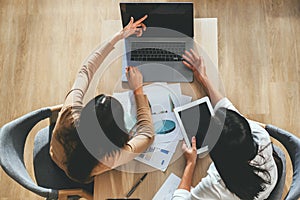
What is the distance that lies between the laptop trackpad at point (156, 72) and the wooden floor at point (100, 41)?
2.67 ft

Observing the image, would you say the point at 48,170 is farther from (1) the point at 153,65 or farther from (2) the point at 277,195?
(2) the point at 277,195

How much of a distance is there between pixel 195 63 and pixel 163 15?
0.79 feet

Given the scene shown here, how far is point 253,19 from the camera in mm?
2701

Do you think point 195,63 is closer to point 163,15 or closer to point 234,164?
point 163,15

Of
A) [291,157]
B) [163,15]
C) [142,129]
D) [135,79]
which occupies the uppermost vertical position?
[163,15]

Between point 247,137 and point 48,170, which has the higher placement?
point 247,137

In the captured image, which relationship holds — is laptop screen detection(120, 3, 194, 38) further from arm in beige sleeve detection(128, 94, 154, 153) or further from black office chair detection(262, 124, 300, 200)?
black office chair detection(262, 124, 300, 200)

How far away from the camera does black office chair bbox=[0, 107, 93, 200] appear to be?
1.65 metres

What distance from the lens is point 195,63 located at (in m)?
1.82

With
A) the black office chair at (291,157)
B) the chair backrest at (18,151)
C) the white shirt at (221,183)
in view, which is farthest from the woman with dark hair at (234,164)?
the chair backrest at (18,151)

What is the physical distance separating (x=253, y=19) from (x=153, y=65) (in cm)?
113

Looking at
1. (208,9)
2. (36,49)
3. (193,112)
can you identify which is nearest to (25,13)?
(36,49)

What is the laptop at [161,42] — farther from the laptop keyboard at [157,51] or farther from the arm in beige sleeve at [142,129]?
the arm in beige sleeve at [142,129]

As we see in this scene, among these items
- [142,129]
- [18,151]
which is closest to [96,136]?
[142,129]
